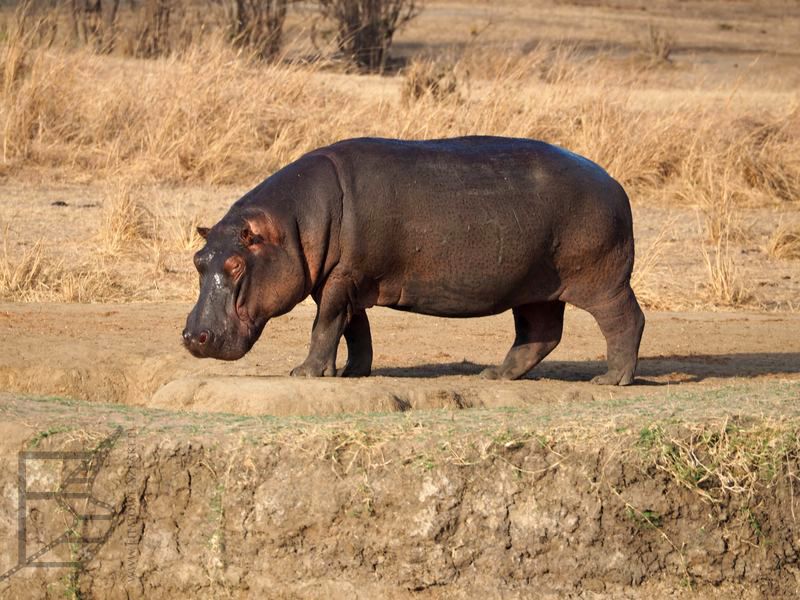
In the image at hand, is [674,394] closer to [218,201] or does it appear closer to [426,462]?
[426,462]

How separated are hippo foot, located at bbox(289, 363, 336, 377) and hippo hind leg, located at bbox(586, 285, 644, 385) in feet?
4.20

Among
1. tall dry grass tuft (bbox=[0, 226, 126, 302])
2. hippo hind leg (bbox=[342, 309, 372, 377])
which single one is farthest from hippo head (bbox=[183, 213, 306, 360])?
tall dry grass tuft (bbox=[0, 226, 126, 302])

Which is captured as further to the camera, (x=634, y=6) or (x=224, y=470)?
(x=634, y=6)

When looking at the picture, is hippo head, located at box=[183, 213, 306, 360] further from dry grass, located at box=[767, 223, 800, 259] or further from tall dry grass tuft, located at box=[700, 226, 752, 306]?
dry grass, located at box=[767, 223, 800, 259]

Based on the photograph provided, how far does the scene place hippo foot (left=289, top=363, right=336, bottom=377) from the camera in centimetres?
639

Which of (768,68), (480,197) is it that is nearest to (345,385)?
(480,197)

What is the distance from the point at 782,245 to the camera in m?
11.3

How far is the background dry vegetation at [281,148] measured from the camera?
33.2ft

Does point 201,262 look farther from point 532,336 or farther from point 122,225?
point 122,225

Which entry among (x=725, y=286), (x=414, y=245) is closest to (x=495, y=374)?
(x=414, y=245)

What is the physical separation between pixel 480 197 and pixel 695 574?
7.12 feet

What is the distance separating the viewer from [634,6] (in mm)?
33375

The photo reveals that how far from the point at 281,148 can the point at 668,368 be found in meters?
6.01

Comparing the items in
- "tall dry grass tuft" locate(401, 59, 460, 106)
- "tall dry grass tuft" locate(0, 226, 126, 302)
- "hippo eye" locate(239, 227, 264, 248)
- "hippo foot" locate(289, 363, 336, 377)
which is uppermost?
"hippo eye" locate(239, 227, 264, 248)
